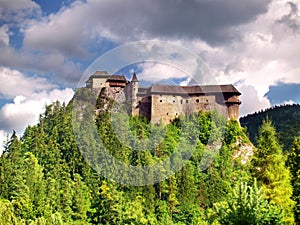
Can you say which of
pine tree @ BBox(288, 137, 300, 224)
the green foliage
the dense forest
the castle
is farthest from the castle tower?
the green foliage

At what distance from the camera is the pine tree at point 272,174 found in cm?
2552

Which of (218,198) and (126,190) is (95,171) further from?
(218,198)

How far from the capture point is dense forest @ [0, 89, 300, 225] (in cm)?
5466

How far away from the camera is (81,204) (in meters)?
54.9

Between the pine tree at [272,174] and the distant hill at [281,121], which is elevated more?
the distant hill at [281,121]

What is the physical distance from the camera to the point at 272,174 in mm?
26516

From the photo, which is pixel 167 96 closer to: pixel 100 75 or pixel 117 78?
pixel 117 78

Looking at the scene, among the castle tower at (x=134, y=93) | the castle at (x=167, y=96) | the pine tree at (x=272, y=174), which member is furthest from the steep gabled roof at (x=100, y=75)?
the pine tree at (x=272, y=174)

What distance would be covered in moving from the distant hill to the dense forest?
29.9m

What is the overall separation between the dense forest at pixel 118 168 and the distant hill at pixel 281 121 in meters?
29.9

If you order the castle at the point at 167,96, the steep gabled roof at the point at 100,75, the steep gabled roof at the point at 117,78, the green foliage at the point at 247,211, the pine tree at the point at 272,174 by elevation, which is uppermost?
the steep gabled roof at the point at 100,75

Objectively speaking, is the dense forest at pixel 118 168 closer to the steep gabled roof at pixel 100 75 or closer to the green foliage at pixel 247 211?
the steep gabled roof at pixel 100 75

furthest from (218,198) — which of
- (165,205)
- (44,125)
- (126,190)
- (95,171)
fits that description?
(44,125)

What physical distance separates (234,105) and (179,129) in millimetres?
9416
